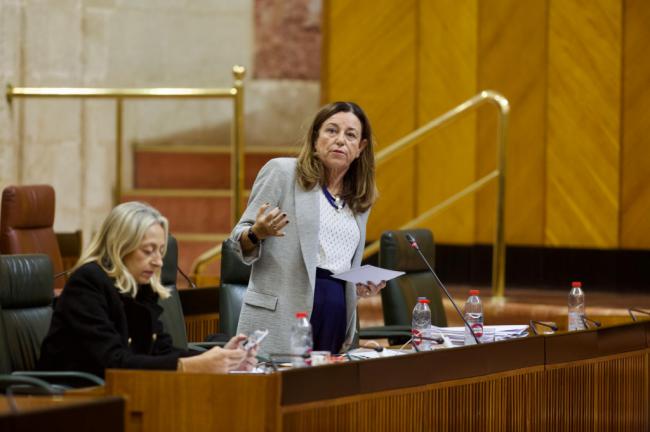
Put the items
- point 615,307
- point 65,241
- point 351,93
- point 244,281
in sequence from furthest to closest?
point 351,93 → point 65,241 → point 615,307 → point 244,281

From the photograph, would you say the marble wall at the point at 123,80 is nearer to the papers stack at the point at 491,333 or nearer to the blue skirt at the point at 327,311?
the papers stack at the point at 491,333

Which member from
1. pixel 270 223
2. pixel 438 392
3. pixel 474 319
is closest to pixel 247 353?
pixel 270 223

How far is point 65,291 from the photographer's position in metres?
3.27

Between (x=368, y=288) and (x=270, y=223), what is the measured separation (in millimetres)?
520

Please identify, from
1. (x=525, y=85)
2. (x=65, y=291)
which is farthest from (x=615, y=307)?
(x=65, y=291)

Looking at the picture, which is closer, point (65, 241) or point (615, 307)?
point (615, 307)

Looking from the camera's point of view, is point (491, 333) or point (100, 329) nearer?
point (100, 329)

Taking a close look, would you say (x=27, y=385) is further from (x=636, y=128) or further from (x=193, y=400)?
(x=636, y=128)

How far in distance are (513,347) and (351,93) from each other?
4679mm

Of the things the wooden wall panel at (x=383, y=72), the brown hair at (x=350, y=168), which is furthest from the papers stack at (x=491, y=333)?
the wooden wall panel at (x=383, y=72)

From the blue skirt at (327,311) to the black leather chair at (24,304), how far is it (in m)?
1.01

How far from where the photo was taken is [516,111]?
26.3 ft

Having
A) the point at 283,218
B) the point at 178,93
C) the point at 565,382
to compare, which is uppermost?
the point at 178,93

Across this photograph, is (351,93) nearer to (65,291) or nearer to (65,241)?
(65,241)
